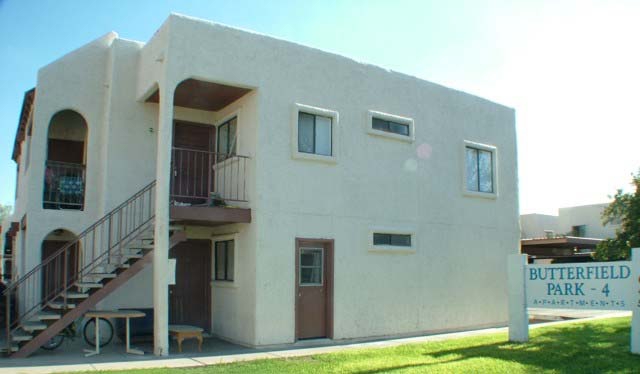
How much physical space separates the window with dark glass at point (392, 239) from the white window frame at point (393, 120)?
228cm

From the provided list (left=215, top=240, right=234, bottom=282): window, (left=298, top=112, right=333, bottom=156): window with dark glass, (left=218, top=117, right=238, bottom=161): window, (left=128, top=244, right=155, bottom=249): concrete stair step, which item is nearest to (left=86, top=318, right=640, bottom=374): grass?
(left=128, top=244, right=155, bottom=249): concrete stair step

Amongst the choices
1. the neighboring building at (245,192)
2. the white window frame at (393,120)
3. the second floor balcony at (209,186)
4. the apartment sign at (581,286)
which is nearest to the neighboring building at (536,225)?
the neighboring building at (245,192)

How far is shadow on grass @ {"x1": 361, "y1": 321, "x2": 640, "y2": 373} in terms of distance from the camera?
30.3 ft

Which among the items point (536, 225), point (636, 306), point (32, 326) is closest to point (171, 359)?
point (32, 326)

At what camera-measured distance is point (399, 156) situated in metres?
14.5

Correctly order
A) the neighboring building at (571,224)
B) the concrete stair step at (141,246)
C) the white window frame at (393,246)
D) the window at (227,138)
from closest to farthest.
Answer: the concrete stair step at (141,246) → the window at (227,138) → the white window frame at (393,246) → the neighboring building at (571,224)

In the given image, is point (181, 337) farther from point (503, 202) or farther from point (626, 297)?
point (503, 202)

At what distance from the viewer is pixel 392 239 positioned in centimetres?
1420

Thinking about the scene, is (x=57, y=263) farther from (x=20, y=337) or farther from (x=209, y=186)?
(x=209, y=186)

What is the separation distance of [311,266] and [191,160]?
3.90 m

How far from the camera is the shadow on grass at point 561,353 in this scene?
30.3 feet

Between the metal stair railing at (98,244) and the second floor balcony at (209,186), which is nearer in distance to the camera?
the second floor balcony at (209,186)

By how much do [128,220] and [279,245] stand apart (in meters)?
3.51

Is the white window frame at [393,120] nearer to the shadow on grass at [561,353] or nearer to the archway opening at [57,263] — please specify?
the shadow on grass at [561,353]
